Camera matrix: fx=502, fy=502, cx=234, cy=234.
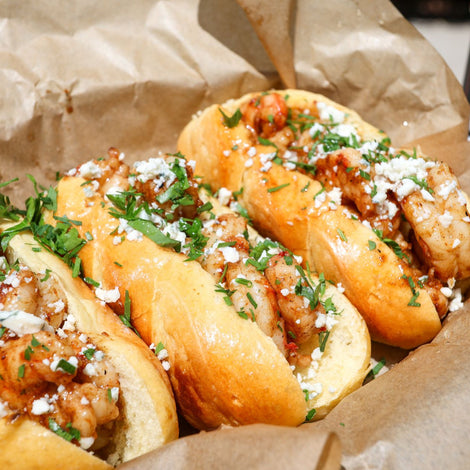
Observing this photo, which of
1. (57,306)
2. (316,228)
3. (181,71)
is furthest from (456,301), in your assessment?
(181,71)

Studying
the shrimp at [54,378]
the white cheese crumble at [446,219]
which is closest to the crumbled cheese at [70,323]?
the shrimp at [54,378]

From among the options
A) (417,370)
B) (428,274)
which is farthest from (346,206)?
Result: (417,370)

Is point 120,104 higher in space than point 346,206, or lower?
→ higher

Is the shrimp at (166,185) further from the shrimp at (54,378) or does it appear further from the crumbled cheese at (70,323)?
the shrimp at (54,378)

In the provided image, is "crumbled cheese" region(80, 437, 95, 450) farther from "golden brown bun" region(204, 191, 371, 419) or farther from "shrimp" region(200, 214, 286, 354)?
"golden brown bun" region(204, 191, 371, 419)

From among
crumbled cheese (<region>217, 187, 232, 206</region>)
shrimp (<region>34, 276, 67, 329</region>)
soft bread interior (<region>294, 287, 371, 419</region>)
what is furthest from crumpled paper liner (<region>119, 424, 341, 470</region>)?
crumbled cheese (<region>217, 187, 232, 206</region>)

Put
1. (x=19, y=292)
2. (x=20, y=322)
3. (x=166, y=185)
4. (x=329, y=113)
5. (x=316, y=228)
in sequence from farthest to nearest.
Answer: (x=329, y=113), (x=316, y=228), (x=166, y=185), (x=19, y=292), (x=20, y=322)

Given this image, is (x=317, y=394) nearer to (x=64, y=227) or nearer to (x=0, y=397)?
(x=0, y=397)

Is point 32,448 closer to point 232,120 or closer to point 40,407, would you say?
point 40,407
